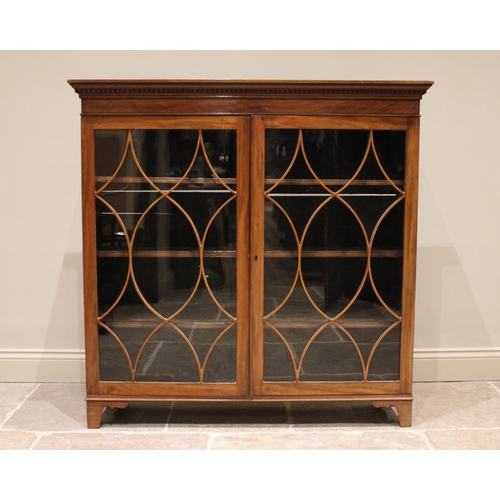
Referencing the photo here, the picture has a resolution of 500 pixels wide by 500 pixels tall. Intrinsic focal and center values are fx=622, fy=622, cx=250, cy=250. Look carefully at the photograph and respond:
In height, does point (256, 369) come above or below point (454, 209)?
below

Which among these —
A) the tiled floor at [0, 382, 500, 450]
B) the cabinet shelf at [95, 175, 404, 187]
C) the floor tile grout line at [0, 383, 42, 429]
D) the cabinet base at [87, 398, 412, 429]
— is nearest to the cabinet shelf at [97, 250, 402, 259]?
the cabinet shelf at [95, 175, 404, 187]

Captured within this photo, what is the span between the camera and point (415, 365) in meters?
3.14

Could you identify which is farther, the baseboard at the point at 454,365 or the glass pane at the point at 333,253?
the baseboard at the point at 454,365

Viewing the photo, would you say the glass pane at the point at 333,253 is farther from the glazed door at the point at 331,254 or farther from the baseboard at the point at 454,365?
the baseboard at the point at 454,365

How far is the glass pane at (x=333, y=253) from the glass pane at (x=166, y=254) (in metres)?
0.18

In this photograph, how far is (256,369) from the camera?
251 cm

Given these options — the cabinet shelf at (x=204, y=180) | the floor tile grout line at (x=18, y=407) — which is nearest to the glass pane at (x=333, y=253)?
the cabinet shelf at (x=204, y=180)

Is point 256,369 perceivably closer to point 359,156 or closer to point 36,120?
point 359,156

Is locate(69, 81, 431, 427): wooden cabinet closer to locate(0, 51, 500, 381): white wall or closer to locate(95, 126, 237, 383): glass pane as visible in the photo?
locate(95, 126, 237, 383): glass pane

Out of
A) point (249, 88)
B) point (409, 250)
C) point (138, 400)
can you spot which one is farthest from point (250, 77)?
point (138, 400)

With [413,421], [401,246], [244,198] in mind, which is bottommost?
[413,421]

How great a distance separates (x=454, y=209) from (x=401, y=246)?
761 mm

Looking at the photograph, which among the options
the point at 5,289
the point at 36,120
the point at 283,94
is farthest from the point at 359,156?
the point at 5,289

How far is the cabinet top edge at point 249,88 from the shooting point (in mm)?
2375
